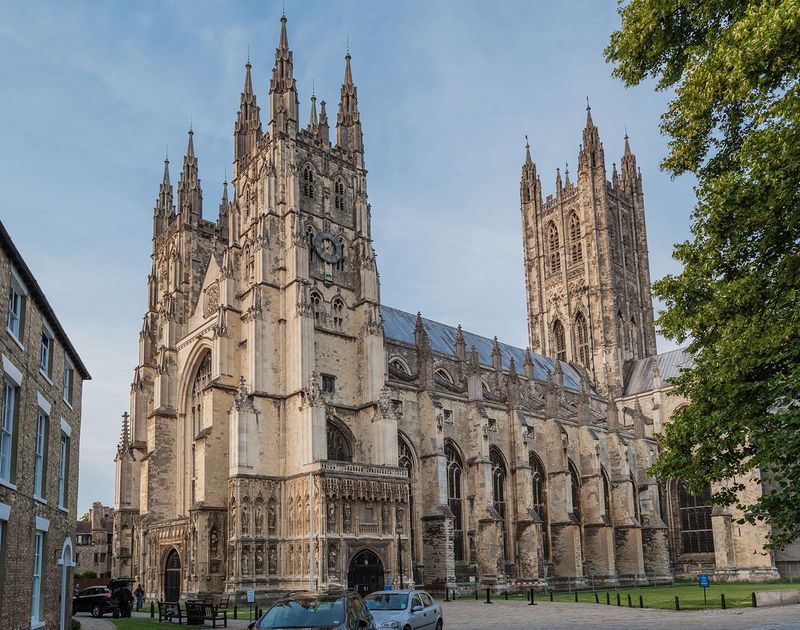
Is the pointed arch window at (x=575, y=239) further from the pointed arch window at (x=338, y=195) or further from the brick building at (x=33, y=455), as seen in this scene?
the brick building at (x=33, y=455)

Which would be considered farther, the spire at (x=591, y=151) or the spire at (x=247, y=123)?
the spire at (x=591, y=151)

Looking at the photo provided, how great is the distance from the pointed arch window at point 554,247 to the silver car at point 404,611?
56.7 m

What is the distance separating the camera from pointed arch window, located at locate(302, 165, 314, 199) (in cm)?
4475

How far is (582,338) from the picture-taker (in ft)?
233

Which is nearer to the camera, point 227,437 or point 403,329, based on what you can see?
point 227,437

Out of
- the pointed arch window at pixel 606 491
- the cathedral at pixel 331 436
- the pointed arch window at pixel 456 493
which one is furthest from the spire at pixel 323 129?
the pointed arch window at pixel 606 491

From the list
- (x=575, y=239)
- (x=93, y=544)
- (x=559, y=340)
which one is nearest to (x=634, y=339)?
(x=559, y=340)

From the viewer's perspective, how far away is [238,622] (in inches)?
1102

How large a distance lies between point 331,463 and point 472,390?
13.1 m

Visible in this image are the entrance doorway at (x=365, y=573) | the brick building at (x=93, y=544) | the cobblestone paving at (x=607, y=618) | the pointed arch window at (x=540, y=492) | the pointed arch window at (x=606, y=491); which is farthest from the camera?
the brick building at (x=93, y=544)

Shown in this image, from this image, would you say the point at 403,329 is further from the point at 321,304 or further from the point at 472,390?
the point at 321,304

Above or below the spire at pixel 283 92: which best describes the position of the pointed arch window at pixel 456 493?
below

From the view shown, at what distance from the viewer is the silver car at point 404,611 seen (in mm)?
18462

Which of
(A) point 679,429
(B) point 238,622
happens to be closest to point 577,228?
(B) point 238,622
